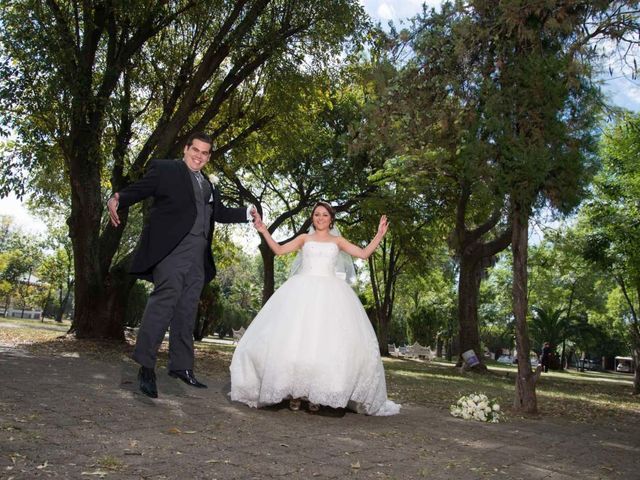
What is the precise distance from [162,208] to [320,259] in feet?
5.95

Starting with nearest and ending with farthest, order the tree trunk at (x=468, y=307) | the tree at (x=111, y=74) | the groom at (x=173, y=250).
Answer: the groom at (x=173, y=250)
the tree at (x=111, y=74)
the tree trunk at (x=468, y=307)

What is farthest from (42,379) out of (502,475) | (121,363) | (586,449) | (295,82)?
(295,82)

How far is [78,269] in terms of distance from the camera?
532 inches

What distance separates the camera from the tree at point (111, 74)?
11422 mm

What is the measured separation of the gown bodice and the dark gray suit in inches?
44.2

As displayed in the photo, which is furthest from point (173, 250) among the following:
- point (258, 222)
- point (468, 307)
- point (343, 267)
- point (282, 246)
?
point (468, 307)

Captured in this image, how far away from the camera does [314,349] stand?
5.48 m

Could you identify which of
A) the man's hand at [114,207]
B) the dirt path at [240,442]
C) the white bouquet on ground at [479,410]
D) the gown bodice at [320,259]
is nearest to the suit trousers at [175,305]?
the dirt path at [240,442]

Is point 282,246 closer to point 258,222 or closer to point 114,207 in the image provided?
point 258,222

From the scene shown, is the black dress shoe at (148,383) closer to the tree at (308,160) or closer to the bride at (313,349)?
the bride at (313,349)

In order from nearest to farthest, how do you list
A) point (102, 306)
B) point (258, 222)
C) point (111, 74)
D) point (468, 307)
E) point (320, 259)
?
point (258, 222)
point (320, 259)
point (111, 74)
point (102, 306)
point (468, 307)

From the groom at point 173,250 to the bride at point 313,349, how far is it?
2.17ft

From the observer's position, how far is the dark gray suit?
17.1ft

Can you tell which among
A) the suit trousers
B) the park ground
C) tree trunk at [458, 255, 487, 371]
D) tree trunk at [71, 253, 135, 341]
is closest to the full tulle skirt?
the park ground
